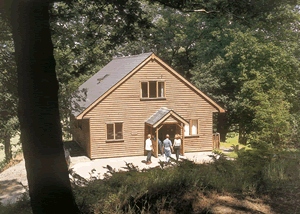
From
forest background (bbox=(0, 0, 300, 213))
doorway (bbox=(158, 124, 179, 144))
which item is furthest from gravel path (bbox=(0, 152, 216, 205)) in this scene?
forest background (bbox=(0, 0, 300, 213))

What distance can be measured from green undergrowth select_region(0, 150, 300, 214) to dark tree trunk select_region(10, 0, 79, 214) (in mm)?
749

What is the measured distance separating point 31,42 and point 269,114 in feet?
48.3

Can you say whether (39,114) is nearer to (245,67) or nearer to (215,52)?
(245,67)

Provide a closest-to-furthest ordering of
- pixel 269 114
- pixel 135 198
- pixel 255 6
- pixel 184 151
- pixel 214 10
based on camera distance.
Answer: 1. pixel 135 198
2. pixel 255 6
3. pixel 214 10
4. pixel 269 114
5. pixel 184 151

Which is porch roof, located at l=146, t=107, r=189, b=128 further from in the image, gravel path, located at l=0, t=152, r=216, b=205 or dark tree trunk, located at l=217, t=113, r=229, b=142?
dark tree trunk, located at l=217, t=113, r=229, b=142

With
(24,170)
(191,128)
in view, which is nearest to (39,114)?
(24,170)

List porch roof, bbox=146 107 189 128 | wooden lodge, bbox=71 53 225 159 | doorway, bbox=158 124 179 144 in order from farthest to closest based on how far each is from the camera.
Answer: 1. doorway, bbox=158 124 179 144
2. wooden lodge, bbox=71 53 225 159
3. porch roof, bbox=146 107 189 128

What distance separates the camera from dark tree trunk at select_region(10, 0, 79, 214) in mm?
4203

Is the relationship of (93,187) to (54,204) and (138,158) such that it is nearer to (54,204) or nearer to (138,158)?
(54,204)

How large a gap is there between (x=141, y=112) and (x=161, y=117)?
7.18 feet

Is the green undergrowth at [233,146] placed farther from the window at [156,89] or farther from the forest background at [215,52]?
Result: the window at [156,89]

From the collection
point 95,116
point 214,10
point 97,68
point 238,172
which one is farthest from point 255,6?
point 97,68

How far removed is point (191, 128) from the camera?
22.9m

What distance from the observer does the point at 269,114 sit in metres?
16.0
